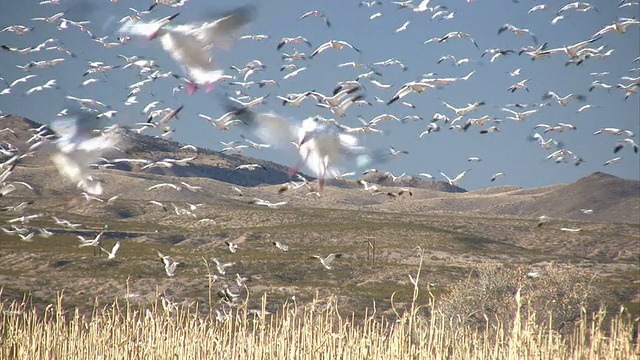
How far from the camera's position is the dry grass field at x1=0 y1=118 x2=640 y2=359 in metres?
16.4

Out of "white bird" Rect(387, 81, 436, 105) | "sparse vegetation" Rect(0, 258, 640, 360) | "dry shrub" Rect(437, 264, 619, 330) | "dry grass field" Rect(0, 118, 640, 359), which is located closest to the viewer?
"sparse vegetation" Rect(0, 258, 640, 360)

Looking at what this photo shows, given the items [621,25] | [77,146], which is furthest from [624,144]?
[77,146]

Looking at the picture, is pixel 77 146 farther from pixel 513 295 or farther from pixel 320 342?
pixel 513 295

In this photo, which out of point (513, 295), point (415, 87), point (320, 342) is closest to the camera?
point (320, 342)

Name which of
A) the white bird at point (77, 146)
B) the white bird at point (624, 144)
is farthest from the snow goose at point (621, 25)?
the white bird at point (77, 146)

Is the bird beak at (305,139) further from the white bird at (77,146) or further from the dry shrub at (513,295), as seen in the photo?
the dry shrub at (513,295)

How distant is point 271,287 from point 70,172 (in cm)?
5561

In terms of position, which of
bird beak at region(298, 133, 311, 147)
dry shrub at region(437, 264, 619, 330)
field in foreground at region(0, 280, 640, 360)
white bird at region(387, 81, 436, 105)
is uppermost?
white bird at region(387, 81, 436, 105)

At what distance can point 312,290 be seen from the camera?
64.7 metres

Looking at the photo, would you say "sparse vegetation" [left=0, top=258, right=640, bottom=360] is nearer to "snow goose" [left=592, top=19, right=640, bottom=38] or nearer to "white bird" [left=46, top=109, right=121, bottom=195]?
"white bird" [left=46, top=109, right=121, bottom=195]

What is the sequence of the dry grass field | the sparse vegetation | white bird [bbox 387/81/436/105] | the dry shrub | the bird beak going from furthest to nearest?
the dry shrub < white bird [bbox 387/81/436/105] < the dry grass field < the sparse vegetation < the bird beak

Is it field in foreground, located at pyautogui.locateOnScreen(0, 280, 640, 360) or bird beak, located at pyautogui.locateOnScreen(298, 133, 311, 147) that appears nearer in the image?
bird beak, located at pyautogui.locateOnScreen(298, 133, 311, 147)

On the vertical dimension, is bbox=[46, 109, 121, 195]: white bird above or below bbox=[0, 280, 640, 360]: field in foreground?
above

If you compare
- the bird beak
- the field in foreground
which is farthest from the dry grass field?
the bird beak
